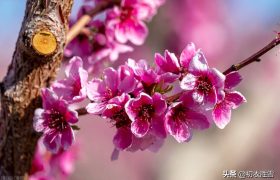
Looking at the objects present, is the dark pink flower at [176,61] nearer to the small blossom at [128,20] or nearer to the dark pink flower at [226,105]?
the dark pink flower at [226,105]

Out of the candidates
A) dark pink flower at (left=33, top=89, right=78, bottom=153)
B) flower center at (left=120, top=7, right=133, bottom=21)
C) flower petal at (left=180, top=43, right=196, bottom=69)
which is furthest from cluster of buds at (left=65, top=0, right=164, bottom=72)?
flower petal at (left=180, top=43, right=196, bottom=69)

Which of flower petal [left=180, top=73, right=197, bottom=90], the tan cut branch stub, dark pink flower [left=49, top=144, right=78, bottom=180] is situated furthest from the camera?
dark pink flower [left=49, top=144, right=78, bottom=180]

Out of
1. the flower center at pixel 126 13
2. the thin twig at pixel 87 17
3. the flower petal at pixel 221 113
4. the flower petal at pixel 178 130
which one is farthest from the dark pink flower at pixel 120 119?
the flower center at pixel 126 13

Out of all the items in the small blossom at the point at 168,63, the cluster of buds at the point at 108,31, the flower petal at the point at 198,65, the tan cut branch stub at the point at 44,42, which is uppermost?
the cluster of buds at the point at 108,31

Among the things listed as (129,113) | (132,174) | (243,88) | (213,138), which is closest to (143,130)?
(129,113)

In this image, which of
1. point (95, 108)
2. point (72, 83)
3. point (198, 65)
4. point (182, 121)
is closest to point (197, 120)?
point (182, 121)

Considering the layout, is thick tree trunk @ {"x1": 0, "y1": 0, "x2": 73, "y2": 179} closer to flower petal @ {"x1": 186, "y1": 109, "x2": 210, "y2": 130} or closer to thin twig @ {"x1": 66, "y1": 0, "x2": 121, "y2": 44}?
thin twig @ {"x1": 66, "y1": 0, "x2": 121, "y2": 44}

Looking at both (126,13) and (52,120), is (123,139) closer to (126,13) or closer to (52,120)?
(52,120)

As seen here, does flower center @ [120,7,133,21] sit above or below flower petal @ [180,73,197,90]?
above
